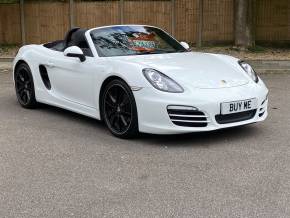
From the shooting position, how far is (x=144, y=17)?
16109mm

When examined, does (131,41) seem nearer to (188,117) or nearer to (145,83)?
(145,83)

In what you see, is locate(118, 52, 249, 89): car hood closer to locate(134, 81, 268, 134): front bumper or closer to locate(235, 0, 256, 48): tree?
locate(134, 81, 268, 134): front bumper

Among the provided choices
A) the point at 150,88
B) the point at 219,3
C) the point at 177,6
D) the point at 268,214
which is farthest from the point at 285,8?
the point at 268,214

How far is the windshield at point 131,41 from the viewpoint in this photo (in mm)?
6793

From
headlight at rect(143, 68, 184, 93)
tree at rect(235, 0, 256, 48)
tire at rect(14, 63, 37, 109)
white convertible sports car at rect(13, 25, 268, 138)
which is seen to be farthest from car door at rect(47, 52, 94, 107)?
tree at rect(235, 0, 256, 48)

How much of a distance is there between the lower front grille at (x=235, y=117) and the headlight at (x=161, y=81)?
523 millimetres

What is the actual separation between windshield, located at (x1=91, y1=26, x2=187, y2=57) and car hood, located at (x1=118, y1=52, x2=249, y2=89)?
0.98ft

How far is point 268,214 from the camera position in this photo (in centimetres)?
394

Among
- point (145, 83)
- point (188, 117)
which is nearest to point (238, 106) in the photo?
point (188, 117)

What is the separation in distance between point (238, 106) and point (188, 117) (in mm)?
593

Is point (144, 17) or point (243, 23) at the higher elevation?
point (144, 17)

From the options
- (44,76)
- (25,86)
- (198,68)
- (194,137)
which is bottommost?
(194,137)

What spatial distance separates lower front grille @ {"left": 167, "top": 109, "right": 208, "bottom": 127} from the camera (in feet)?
18.7

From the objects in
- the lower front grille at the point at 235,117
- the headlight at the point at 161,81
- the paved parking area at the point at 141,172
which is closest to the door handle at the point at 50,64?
the paved parking area at the point at 141,172
